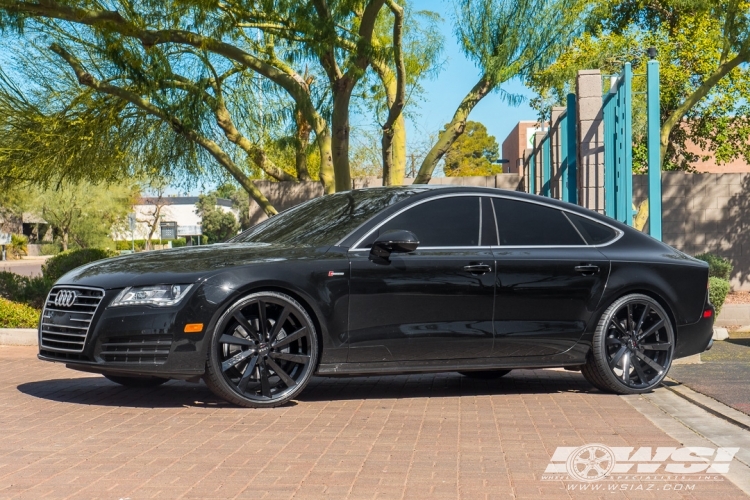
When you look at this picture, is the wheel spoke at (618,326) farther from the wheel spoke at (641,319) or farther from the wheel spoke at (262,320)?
the wheel spoke at (262,320)

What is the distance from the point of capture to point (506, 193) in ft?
27.0

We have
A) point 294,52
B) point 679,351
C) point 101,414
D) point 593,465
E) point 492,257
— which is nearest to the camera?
point 593,465

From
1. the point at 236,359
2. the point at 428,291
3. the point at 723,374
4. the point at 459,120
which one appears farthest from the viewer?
the point at 459,120

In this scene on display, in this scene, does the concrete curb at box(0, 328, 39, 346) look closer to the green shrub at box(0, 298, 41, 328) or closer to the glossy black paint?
the green shrub at box(0, 298, 41, 328)

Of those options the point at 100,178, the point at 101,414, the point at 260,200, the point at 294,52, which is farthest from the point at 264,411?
the point at 100,178

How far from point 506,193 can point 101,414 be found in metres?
3.44

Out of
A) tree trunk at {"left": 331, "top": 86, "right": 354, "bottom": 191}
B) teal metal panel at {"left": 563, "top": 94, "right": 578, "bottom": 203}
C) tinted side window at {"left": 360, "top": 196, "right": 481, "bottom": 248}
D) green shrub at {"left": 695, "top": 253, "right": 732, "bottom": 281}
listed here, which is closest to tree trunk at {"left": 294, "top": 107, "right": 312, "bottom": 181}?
tree trunk at {"left": 331, "top": 86, "right": 354, "bottom": 191}

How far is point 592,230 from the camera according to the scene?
333 inches

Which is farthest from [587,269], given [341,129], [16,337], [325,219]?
[341,129]

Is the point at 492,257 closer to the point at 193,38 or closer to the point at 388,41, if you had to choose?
the point at 193,38

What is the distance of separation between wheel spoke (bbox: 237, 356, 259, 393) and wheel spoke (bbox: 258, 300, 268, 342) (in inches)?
6.1

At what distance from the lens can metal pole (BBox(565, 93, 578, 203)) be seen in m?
14.8

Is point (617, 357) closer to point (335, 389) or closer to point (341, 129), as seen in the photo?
point (335, 389)

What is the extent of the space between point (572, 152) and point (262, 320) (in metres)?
8.76
